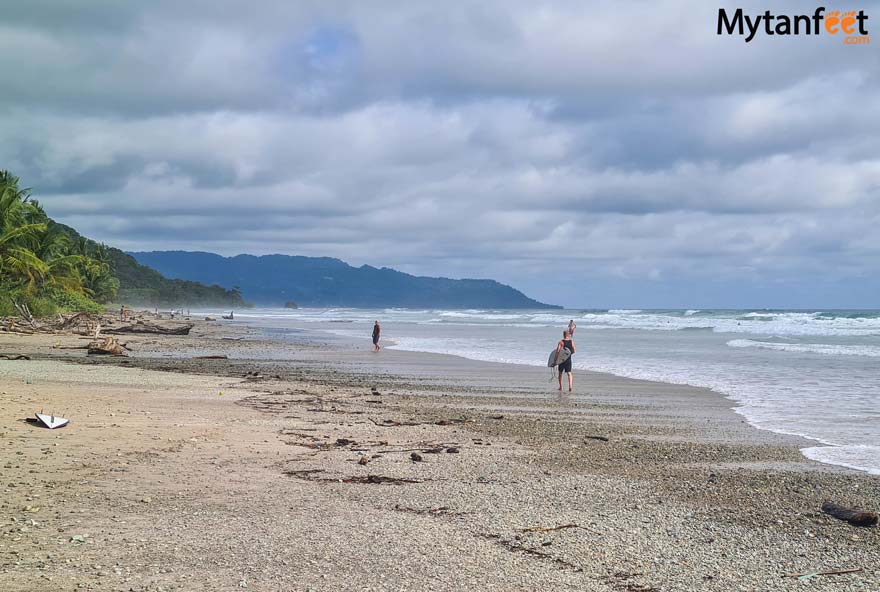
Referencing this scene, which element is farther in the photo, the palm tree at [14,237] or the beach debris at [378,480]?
the palm tree at [14,237]

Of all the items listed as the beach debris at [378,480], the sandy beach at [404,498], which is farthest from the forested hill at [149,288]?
the beach debris at [378,480]

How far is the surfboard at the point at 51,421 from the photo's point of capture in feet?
32.8

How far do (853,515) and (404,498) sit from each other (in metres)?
4.30

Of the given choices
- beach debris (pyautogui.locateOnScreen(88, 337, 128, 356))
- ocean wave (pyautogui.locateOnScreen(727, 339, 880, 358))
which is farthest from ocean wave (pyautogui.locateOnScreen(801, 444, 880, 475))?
ocean wave (pyautogui.locateOnScreen(727, 339, 880, 358))

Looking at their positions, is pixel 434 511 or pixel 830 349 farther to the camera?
pixel 830 349

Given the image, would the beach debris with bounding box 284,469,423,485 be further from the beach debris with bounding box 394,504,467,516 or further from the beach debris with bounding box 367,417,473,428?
the beach debris with bounding box 367,417,473,428

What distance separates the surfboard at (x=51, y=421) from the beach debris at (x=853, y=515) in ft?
30.4

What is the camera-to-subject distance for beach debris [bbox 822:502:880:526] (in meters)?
7.02

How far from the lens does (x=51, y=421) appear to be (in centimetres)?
1009

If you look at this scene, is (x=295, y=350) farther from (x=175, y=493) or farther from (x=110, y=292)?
(x=110, y=292)

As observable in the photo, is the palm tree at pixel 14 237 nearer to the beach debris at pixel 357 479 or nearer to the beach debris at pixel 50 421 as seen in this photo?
the beach debris at pixel 50 421

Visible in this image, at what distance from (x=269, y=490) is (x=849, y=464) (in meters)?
7.45

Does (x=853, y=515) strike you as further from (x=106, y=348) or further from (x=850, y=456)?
(x=106, y=348)

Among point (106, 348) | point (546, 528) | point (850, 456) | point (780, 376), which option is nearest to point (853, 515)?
point (546, 528)
